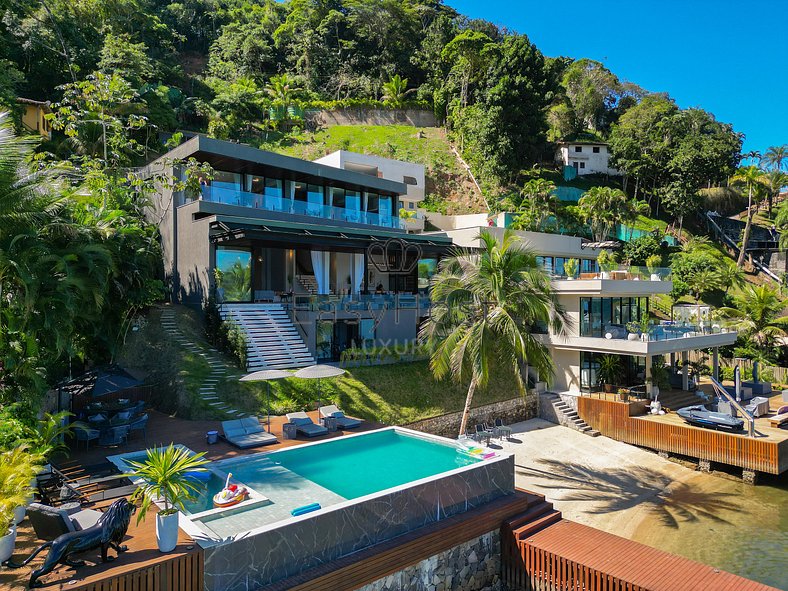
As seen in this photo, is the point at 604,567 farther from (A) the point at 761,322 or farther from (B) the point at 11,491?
(A) the point at 761,322

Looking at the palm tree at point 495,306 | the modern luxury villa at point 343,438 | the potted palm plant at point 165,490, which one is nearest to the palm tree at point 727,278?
the modern luxury villa at point 343,438

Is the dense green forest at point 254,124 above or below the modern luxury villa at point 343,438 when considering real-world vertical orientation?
above

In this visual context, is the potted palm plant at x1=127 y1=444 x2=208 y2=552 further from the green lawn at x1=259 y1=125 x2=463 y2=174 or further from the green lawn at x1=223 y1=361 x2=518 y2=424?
the green lawn at x1=259 y1=125 x2=463 y2=174

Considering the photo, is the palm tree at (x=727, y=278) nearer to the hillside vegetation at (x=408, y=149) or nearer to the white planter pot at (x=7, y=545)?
the hillside vegetation at (x=408, y=149)

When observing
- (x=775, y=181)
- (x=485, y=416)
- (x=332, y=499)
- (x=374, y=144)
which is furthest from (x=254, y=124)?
(x=775, y=181)

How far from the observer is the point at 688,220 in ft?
196

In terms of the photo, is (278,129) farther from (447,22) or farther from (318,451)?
(318,451)

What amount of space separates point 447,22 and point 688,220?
45.1m

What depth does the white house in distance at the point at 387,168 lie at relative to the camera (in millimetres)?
38719

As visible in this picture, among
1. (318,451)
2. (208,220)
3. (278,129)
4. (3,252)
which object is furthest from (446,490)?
(278,129)

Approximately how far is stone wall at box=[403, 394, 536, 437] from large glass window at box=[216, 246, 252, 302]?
1092 centimetres

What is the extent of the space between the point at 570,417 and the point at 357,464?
549 inches

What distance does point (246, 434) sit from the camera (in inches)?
543

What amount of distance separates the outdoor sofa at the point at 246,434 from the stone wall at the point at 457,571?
5654mm
